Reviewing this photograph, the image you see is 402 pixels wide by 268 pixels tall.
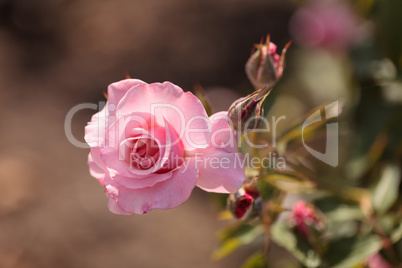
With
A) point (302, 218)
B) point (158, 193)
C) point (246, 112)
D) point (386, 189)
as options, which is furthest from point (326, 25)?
point (158, 193)

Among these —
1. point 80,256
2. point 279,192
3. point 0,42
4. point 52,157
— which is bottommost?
point 80,256

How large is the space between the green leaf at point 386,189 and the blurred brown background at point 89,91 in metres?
1.14

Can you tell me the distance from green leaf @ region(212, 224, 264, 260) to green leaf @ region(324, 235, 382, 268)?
5.5 inches

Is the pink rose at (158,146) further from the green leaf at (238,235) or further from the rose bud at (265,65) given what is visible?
the green leaf at (238,235)

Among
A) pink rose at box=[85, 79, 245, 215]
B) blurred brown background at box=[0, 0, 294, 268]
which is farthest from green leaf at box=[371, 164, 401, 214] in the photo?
blurred brown background at box=[0, 0, 294, 268]

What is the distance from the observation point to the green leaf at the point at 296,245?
78 cm

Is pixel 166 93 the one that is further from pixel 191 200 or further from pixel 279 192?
pixel 191 200

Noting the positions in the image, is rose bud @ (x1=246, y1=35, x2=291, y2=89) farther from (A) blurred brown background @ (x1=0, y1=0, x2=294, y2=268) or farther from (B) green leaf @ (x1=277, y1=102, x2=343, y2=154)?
(A) blurred brown background @ (x1=0, y1=0, x2=294, y2=268)

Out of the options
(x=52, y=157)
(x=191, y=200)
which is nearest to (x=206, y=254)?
(x=191, y=200)

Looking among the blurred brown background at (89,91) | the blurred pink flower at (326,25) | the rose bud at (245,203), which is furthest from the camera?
the blurred brown background at (89,91)

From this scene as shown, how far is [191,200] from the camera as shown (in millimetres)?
2246

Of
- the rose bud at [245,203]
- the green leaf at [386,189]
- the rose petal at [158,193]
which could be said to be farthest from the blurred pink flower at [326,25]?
the rose petal at [158,193]

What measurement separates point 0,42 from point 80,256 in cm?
165

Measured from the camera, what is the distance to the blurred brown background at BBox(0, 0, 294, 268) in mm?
2076
